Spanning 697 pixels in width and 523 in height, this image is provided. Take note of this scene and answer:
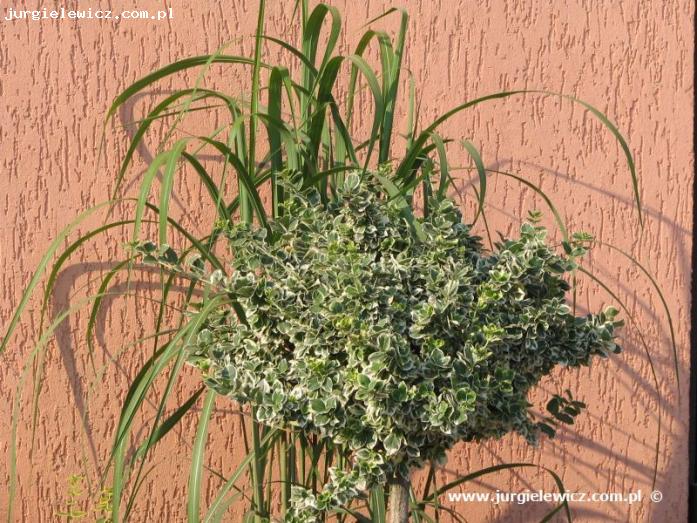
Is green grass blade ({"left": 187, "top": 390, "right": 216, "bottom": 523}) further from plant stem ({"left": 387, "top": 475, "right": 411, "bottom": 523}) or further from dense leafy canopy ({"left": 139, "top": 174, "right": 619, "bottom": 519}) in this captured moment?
plant stem ({"left": 387, "top": 475, "right": 411, "bottom": 523})

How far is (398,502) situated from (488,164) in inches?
38.2

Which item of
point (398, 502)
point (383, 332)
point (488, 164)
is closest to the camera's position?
point (383, 332)

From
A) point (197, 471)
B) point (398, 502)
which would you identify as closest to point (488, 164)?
point (398, 502)

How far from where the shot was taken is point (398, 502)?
5.31ft

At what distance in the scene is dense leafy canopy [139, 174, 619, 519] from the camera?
144cm

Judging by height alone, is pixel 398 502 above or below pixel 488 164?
below

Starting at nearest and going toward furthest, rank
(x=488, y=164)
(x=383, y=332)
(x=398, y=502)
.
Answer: (x=383, y=332) → (x=398, y=502) → (x=488, y=164)

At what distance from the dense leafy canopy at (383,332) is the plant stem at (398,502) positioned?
0.03m

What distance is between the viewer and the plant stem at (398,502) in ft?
5.28

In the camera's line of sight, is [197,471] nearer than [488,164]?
Yes

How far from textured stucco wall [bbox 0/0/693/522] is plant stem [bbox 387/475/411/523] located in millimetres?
678

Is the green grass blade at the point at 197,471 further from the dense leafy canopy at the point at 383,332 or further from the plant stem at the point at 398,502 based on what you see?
the plant stem at the point at 398,502

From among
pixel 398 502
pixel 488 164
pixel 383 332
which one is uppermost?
pixel 488 164

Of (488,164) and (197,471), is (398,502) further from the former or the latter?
(488,164)
